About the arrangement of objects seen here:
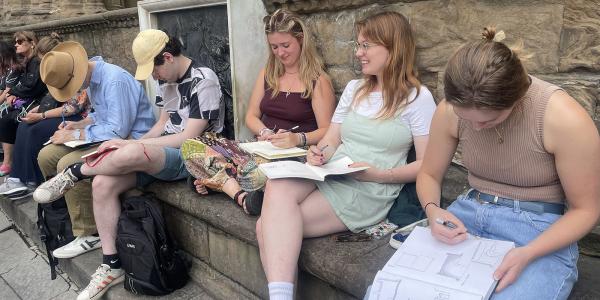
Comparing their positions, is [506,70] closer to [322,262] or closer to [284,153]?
[322,262]

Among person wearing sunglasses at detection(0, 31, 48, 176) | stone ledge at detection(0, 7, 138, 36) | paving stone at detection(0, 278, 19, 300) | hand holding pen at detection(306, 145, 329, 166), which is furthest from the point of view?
stone ledge at detection(0, 7, 138, 36)

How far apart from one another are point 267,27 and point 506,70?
1997 mm

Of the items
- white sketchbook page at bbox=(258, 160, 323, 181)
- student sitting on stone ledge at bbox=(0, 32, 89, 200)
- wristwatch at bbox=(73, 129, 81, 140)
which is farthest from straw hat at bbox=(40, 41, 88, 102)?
white sketchbook page at bbox=(258, 160, 323, 181)

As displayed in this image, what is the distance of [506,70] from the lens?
145 cm

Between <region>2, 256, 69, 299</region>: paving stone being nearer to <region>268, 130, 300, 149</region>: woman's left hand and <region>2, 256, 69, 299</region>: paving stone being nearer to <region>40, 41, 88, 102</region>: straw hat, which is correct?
<region>40, 41, 88, 102</region>: straw hat

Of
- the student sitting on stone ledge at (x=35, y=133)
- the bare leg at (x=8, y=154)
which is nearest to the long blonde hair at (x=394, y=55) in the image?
the student sitting on stone ledge at (x=35, y=133)

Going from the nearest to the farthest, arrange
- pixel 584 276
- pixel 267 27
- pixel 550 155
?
pixel 550 155 → pixel 584 276 → pixel 267 27

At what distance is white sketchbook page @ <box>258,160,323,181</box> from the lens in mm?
2156

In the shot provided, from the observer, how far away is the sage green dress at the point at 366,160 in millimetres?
2273

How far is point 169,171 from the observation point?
3.12 metres

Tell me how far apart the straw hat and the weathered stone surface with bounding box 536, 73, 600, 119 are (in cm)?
319

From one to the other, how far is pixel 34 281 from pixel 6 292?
0.18 metres

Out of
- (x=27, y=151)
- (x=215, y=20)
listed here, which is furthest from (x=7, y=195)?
(x=215, y=20)

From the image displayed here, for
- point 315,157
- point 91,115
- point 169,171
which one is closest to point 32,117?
point 91,115
